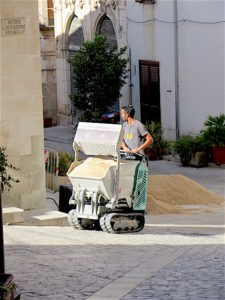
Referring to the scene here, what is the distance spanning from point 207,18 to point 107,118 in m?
5.86

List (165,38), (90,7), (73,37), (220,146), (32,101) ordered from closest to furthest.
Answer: (32,101)
(220,146)
(165,38)
(90,7)
(73,37)

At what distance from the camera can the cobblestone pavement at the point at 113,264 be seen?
29.6 feet

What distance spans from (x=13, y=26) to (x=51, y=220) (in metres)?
3.19

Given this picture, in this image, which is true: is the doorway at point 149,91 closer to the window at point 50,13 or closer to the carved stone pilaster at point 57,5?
the carved stone pilaster at point 57,5

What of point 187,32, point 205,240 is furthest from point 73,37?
point 205,240

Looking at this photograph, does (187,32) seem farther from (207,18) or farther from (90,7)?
(90,7)

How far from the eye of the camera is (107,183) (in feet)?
42.3

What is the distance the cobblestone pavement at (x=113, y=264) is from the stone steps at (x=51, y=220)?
0.78 meters

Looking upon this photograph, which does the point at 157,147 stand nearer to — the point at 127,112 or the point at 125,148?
the point at 127,112

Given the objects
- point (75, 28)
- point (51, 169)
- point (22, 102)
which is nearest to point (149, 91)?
point (75, 28)

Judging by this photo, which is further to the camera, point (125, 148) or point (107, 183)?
point (125, 148)

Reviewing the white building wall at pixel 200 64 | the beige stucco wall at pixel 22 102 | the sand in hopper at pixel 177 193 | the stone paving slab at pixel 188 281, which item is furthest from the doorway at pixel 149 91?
the stone paving slab at pixel 188 281

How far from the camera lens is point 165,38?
28859mm

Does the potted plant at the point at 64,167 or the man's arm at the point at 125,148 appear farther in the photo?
the potted plant at the point at 64,167
